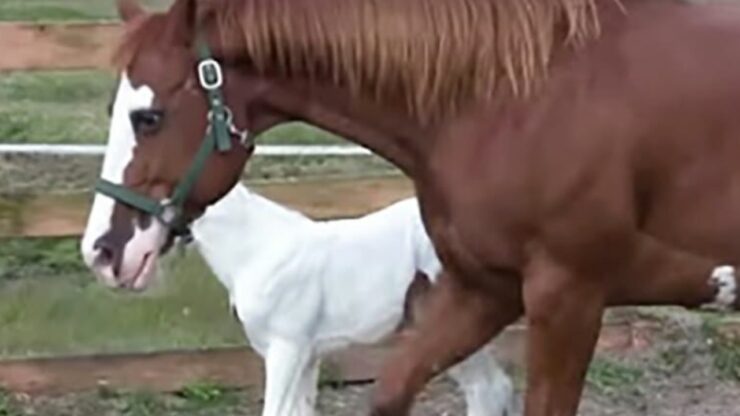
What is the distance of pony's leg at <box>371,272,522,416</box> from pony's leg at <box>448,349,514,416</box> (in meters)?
1.07

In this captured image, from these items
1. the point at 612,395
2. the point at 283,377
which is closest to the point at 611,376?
the point at 612,395

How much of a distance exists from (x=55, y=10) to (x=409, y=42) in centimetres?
889

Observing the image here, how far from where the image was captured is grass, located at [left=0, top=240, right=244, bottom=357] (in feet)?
20.6

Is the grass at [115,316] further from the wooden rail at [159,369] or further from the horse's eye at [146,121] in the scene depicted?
the horse's eye at [146,121]

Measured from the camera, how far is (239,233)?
556 centimetres

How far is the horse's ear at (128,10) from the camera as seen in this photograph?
4332 mm

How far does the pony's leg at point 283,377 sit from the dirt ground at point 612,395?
0.49 meters

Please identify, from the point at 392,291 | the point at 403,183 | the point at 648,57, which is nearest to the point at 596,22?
the point at 648,57

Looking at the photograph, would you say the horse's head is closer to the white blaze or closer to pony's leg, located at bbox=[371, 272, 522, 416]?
the white blaze

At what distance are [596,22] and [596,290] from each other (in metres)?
0.59

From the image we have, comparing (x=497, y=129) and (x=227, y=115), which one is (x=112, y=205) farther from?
(x=497, y=129)

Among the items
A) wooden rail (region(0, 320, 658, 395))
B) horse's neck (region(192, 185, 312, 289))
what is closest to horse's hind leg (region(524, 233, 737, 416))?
horse's neck (region(192, 185, 312, 289))

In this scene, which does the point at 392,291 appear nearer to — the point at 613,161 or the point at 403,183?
the point at 403,183

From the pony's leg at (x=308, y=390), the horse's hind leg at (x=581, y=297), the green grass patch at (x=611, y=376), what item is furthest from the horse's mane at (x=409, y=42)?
the green grass patch at (x=611, y=376)
